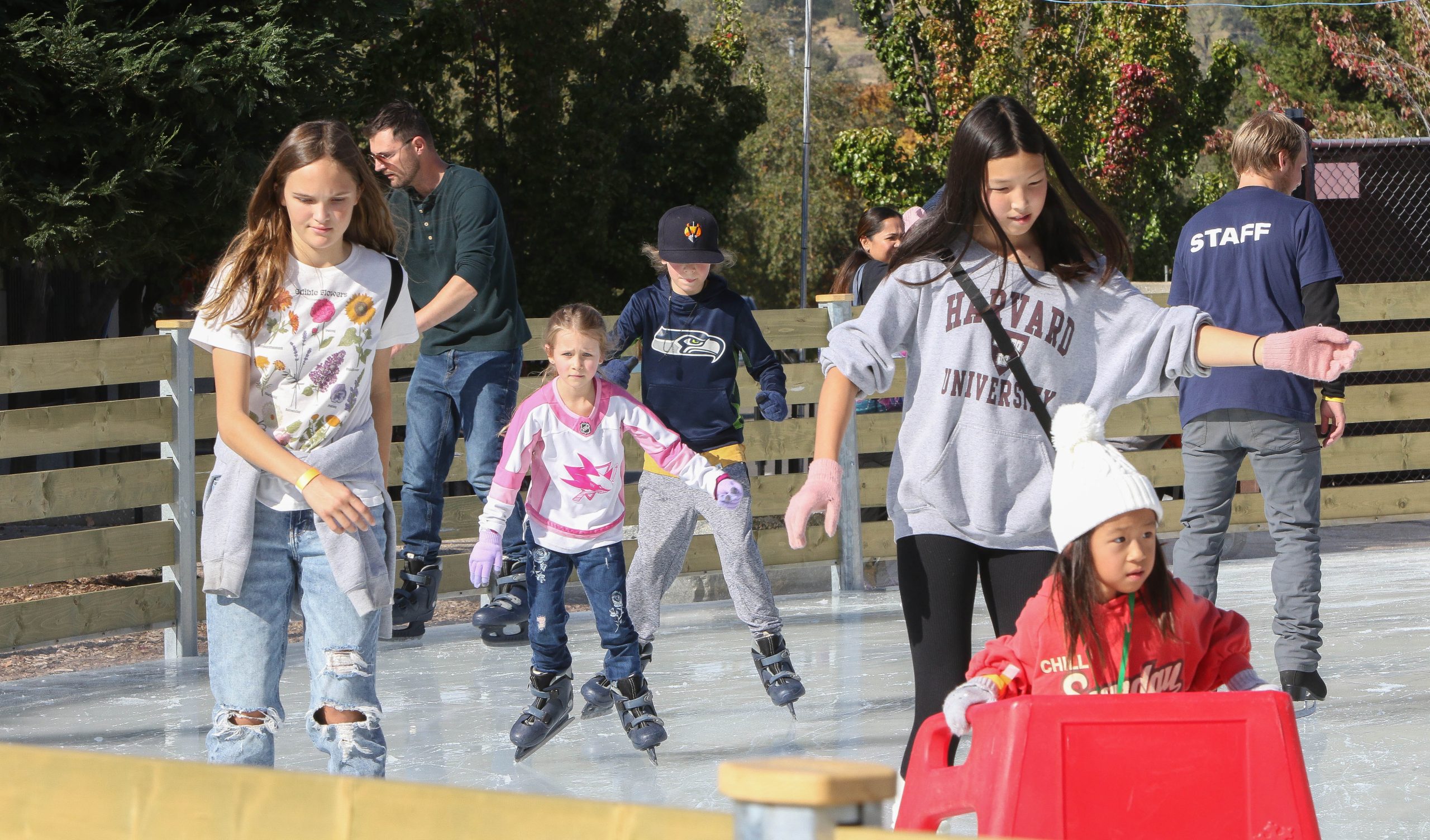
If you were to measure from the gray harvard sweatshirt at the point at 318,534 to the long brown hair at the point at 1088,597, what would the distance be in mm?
1407

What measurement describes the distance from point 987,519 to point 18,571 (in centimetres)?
444

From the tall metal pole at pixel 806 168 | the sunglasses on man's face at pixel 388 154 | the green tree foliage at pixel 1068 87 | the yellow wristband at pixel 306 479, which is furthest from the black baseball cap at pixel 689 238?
the tall metal pole at pixel 806 168

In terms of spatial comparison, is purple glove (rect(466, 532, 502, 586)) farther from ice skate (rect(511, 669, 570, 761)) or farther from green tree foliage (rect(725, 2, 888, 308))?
green tree foliage (rect(725, 2, 888, 308))

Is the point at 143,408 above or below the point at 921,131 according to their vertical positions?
below

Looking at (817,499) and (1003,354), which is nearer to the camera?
(817,499)

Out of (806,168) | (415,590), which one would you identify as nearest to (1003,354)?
(415,590)

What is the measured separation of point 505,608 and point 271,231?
350 centimetres

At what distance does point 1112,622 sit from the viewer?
2.86 meters

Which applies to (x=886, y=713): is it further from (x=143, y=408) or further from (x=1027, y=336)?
(x=143, y=408)

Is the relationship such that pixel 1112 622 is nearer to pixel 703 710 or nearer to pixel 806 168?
pixel 703 710

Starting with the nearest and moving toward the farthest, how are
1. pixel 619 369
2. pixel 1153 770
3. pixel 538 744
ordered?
pixel 1153 770 → pixel 538 744 → pixel 619 369

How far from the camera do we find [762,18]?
57781 millimetres

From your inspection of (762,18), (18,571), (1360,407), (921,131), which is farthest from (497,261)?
(762,18)

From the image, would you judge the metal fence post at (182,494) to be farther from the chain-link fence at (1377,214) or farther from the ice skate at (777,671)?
the chain-link fence at (1377,214)
